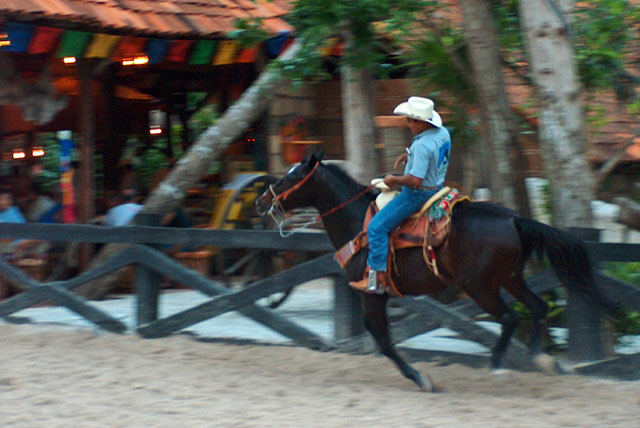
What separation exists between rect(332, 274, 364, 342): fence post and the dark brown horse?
0.57 m

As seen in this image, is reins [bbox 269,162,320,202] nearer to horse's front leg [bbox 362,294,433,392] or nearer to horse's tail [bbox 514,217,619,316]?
horse's front leg [bbox 362,294,433,392]

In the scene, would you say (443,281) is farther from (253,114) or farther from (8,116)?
(8,116)

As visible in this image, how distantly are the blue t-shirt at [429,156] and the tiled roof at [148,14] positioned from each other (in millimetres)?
3361

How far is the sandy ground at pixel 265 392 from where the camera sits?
17.3 feet

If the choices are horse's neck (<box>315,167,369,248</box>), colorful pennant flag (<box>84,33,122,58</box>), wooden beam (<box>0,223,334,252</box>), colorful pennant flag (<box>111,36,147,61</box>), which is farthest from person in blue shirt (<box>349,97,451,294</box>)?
colorful pennant flag (<box>111,36,147,61</box>)

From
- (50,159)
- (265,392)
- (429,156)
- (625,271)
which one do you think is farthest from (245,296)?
(50,159)

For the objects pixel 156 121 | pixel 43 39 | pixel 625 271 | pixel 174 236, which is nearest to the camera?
pixel 625 271

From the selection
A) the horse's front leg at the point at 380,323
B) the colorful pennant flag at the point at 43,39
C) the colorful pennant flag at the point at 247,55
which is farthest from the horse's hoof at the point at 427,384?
the colorful pennant flag at the point at 247,55

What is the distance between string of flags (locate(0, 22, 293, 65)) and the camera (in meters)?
9.55

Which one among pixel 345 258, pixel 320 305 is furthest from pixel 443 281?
pixel 320 305

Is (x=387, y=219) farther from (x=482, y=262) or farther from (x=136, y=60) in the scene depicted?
(x=136, y=60)

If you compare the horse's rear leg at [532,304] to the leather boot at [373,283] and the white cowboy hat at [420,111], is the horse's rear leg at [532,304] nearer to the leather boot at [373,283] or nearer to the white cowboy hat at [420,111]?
the leather boot at [373,283]

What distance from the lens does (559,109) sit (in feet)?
21.1

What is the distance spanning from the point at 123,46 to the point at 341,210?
5.20m
